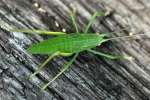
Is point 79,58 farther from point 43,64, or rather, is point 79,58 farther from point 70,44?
point 43,64

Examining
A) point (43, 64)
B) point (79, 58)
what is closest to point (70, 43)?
point (79, 58)

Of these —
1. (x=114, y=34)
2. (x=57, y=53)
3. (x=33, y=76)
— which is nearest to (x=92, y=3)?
(x=114, y=34)

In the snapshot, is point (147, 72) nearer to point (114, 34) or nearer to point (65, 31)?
point (114, 34)

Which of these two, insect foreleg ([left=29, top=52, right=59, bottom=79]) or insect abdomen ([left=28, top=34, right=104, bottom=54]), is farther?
insect abdomen ([left=28, top=34, right=104, bottom=54])

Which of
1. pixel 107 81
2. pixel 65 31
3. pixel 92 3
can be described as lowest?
pixel 107 81

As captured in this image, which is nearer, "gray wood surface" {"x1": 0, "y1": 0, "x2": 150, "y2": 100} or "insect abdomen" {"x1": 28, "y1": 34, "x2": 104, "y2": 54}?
"gray wood surface" {"x1": 0, "y1": 0, "x2": 150, "y2": 100}

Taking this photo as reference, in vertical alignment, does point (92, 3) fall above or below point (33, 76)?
above

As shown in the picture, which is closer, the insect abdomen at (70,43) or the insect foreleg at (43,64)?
the insect foreleg at (43,64)

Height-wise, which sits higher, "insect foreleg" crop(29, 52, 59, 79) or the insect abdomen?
the insect abdomen
